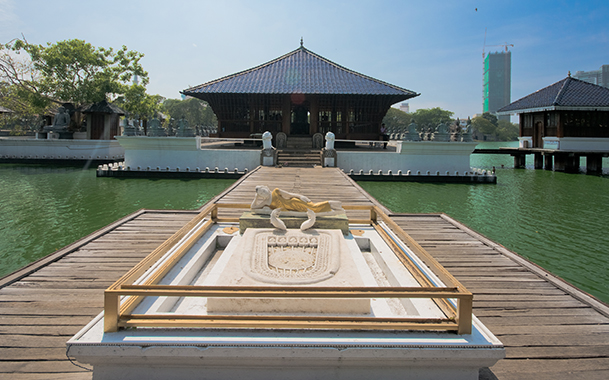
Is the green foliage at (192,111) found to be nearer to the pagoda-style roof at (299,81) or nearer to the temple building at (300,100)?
the pagoda-style roof at (299,81)

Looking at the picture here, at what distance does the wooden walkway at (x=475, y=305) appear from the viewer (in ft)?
9.09

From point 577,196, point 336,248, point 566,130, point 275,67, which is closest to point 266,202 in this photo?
point 336,248

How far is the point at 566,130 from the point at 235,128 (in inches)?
837

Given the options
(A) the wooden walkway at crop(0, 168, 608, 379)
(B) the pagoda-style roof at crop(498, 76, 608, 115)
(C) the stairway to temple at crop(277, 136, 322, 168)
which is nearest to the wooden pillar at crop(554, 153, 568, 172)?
(B) the pagoda-style roof at crop(498, 76, 608, 115)

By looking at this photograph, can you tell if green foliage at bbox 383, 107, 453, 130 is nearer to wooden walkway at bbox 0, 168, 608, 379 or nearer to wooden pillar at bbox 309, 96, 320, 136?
wooden pillar at bbox 309, 96, 320, 136

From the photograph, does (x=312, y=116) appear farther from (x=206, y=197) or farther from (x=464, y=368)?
(x=464, y=368)

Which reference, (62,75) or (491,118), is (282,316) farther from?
(491,118)

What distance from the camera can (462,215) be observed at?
10.6 m

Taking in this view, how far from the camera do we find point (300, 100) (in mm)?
20438

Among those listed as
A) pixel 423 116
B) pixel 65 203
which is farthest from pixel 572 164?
pixel 423 116

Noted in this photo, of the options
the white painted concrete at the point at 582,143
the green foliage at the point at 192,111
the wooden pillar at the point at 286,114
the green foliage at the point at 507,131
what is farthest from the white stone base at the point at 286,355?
the green foliage at the point at 507,131

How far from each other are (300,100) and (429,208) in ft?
37.6

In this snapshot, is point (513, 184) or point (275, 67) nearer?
point (513, 184)

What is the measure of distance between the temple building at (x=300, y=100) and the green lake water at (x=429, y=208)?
18.5ft
